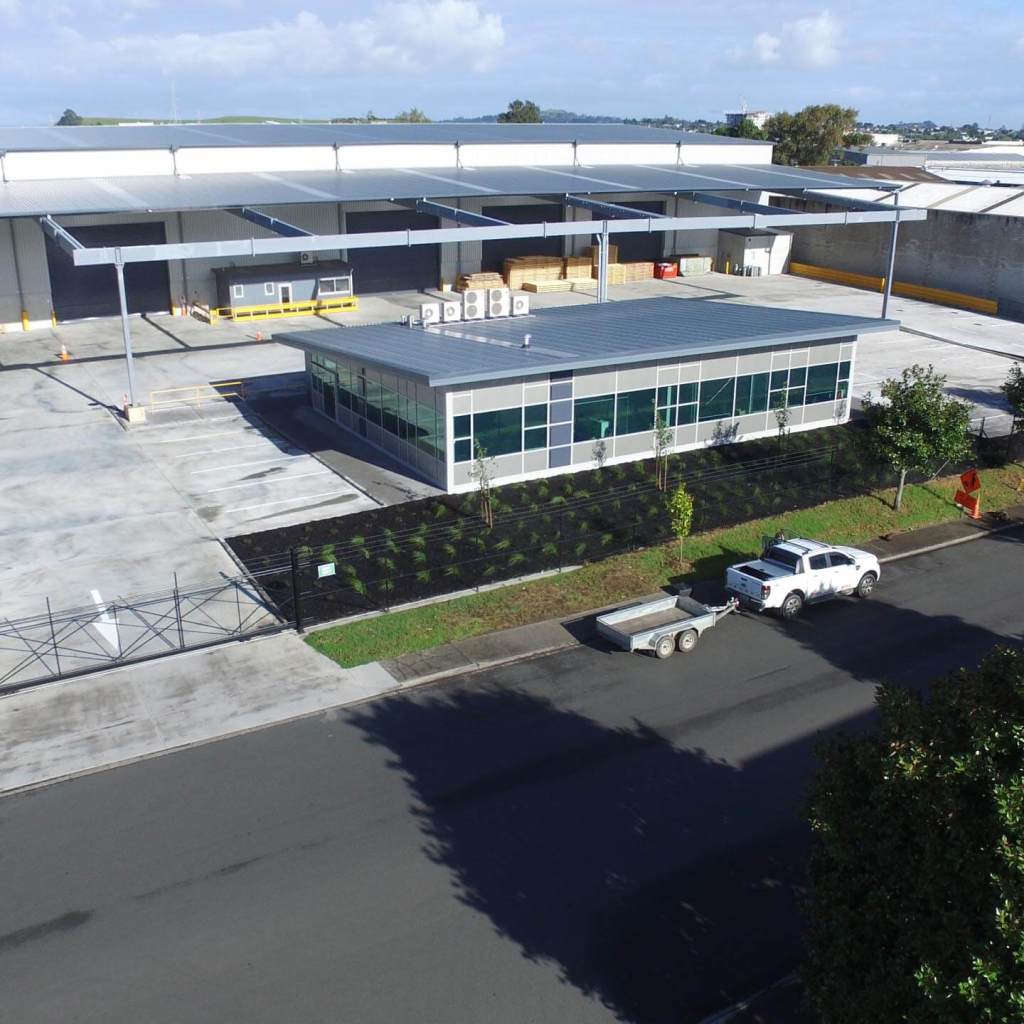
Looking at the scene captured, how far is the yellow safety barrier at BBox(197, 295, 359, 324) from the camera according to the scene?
171 ft

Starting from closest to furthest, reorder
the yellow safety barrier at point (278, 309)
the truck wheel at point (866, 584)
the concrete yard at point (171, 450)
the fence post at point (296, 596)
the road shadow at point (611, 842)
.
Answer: the road shadow at point (611, 842) < the fence post at point (296, 596) < the truck wheel at point (866, 584) < the concrete yard at point (171, 450) < the yellow safety barrier at point (278, 309)

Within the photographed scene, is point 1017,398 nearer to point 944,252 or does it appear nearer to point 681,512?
point 681,512

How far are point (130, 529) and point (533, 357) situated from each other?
1212cm

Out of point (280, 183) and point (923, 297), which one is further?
point (923, 297)

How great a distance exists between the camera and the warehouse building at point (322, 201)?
4759 centimetres

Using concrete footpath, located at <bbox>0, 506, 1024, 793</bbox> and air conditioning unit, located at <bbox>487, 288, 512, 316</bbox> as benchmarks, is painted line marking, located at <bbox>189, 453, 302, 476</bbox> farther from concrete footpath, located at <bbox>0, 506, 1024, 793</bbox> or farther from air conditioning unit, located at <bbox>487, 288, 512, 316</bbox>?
concrete footpath, located at <bbox>0, 506, 1024, 793</bbox>

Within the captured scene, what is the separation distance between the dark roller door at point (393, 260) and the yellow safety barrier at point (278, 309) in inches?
136

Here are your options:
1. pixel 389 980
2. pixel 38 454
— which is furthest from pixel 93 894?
pixel 38 454

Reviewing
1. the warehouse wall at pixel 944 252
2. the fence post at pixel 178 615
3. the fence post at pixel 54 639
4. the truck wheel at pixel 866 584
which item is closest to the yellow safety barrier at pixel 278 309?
the fence post at pixel 178 615

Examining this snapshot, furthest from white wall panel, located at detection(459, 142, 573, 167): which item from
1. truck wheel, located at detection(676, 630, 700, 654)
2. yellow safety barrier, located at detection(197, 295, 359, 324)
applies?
truck wheel, located at detection(676, 630, 700, 654)

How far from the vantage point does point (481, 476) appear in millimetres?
29109

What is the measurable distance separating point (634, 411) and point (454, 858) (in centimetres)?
1940

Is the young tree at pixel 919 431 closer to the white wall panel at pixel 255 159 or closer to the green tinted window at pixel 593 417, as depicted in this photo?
the green tinted window at pixel 593 417

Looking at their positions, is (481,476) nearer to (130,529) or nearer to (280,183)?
(130,529)
